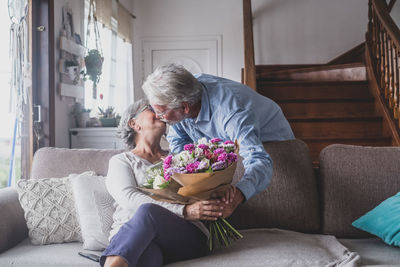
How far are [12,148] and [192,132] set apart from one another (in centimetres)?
162

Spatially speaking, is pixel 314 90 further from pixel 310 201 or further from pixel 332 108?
pixel 310 201

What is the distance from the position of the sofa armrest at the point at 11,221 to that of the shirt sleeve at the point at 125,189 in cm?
48

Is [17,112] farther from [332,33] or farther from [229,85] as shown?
[332,33]

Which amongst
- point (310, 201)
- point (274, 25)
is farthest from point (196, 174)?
point (274, 25)

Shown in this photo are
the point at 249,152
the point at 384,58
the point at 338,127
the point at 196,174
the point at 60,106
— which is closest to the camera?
the point at 196,174

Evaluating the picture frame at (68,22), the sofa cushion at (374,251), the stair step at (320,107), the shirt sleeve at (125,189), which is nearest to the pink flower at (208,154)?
the shirt sleeve at (125,189)

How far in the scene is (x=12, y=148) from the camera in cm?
317

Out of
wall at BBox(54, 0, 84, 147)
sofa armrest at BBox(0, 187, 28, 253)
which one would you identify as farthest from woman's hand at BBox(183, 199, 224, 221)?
wall at BBox(54, 0, 84, 147)

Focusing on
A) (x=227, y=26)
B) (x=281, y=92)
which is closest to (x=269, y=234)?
(x=281, y=92)

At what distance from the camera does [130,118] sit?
226 cm

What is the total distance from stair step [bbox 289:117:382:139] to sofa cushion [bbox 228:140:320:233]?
7.71 ft

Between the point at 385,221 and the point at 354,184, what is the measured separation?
273 mm

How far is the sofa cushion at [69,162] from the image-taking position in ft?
7.80

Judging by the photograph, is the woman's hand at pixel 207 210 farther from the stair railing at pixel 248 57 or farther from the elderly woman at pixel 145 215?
the stair railing at pixel 248 57
